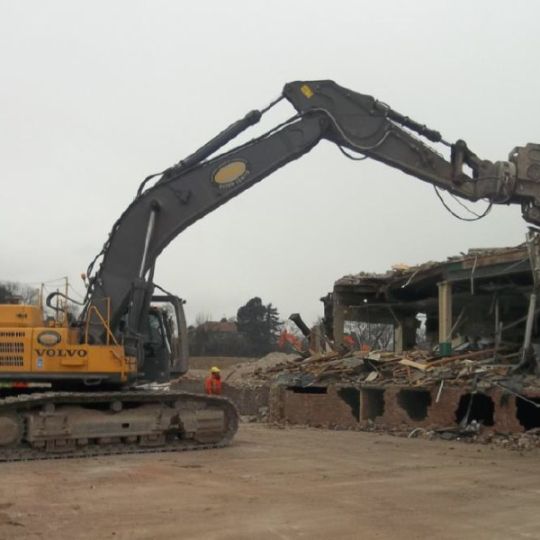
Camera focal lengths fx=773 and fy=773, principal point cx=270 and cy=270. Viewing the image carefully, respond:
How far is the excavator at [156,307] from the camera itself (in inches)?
480

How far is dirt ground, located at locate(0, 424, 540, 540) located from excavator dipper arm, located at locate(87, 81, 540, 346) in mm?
2968

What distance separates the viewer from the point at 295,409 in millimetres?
20266

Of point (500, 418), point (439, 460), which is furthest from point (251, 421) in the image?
point (439, 460)

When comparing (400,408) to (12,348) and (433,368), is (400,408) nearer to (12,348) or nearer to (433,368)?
(433,368)

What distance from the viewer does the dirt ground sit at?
7098mm

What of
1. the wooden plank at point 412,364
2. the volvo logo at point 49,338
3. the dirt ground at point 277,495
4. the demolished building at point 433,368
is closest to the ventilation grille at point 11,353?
the volvo logo at point 49,338

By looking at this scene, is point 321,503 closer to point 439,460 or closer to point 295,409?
point 439,460

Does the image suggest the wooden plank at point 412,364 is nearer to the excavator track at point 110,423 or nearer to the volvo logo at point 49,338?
the excavator track at point 110,423

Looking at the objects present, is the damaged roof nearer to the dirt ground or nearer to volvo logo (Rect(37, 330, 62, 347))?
the dirt ground

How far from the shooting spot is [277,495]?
8844 mm

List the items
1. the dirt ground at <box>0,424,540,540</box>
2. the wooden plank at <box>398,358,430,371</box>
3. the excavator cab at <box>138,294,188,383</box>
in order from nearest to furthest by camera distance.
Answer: the dirt ground at <box>0,424,540,540</box> < the excavator cab at <box>138,294,188,383</box> < the wooden plank at <box>398,358,430,371</box>

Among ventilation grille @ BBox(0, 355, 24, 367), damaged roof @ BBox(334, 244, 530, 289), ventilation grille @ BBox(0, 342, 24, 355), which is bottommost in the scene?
ventilation grille @ BBox(0, 355, 24, 367)

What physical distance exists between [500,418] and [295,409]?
6267mm

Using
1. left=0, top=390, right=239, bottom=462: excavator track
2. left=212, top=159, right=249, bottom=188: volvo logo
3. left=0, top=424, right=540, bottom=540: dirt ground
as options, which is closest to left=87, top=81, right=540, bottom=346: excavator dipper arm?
left=212, top=159, right=249, bottom=188: volvo logo
